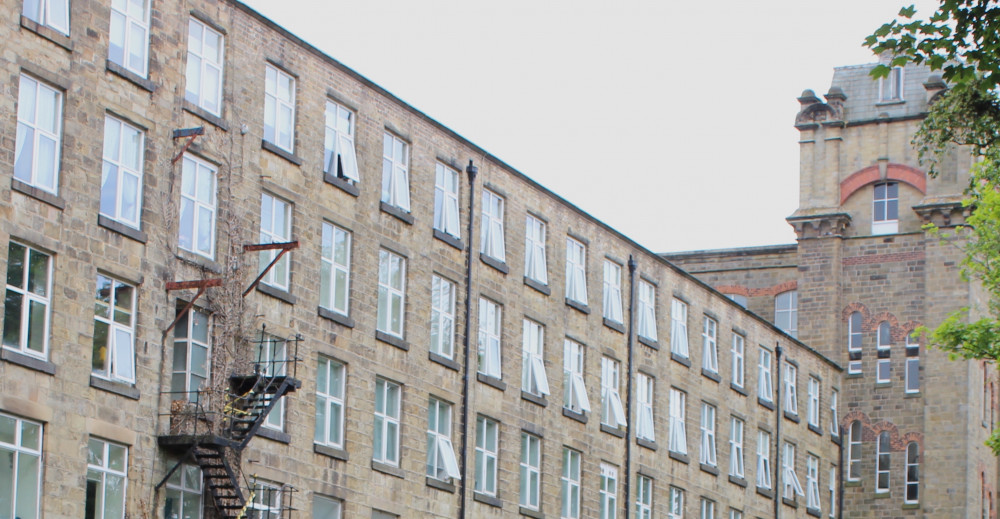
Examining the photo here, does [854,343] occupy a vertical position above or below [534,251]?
above

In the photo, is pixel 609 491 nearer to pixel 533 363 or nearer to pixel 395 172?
pixel 533 363

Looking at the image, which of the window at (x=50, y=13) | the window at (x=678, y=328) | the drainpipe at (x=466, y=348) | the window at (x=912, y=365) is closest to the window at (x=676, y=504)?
the window at (x=678, y=328)

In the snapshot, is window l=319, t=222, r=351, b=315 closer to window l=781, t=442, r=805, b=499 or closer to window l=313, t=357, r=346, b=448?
window l=313, t=357, r=346, b=448

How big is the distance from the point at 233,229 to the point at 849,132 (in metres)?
38.7

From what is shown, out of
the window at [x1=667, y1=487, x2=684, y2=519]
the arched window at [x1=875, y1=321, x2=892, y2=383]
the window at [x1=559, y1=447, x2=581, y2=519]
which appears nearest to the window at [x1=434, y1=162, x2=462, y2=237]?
the window at [x1=559, y1=447, x2=581, y2=519]

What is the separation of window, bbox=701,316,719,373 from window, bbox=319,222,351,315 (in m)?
18.8

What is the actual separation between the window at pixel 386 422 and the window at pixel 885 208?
32.1 meters

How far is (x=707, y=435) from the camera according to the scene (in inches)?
1976

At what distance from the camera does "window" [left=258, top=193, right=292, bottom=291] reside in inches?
1250

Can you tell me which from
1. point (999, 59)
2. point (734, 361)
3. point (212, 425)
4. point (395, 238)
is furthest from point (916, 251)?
point (999, 59)

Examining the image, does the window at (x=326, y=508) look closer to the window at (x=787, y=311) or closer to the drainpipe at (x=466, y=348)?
the drainpipe at (x=466, y=348)

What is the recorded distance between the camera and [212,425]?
2864cm

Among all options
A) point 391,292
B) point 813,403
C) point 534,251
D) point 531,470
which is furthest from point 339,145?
point 813,403

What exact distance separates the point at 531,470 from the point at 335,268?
9705mm
